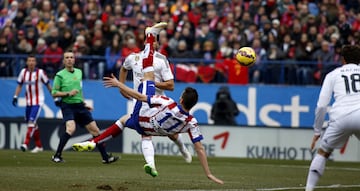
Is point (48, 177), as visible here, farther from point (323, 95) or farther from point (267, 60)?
point (267, 60)

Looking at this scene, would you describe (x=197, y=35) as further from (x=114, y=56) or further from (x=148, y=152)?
(x=148, y=152)

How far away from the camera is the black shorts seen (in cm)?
2062

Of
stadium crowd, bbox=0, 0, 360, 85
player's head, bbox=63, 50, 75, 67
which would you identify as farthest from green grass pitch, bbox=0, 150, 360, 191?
stadium crowd, bbox=0, 0, 360, 85

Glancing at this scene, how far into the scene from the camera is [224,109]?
91.3ft

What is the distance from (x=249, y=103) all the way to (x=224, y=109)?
122cm

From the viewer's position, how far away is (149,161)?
15234 millimetres

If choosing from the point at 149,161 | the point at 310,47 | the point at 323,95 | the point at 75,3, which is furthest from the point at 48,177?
the point at 75,3

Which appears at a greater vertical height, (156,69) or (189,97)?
(189,97)

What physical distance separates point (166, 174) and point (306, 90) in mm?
11175

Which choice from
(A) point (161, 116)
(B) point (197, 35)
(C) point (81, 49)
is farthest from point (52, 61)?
(A) point (161, 116)

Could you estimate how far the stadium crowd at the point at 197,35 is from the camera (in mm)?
28172

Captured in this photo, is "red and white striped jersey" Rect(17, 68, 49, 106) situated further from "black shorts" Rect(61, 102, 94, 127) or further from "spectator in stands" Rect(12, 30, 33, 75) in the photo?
"black shorts" Rect(61, 102, 94, 127)

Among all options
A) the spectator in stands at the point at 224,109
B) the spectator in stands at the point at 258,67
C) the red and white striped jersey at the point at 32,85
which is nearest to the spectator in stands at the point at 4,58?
the red and white striped jersey at the point at 32,85

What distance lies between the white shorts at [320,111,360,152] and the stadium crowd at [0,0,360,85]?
14750mm
